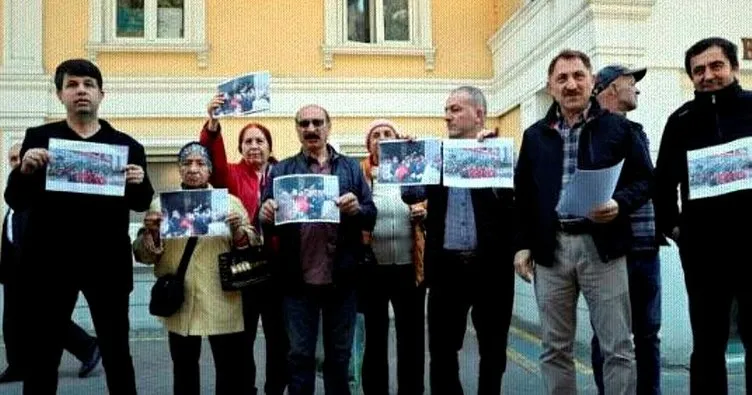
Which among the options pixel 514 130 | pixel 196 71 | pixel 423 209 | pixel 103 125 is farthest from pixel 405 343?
pixel 196 71

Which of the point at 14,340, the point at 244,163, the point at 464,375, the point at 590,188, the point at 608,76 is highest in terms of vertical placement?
the point at 608,76

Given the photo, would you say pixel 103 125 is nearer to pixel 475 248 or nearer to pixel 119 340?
pixel 119 340

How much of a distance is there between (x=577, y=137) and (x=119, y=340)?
2.38 metres

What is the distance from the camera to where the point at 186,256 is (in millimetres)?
4391

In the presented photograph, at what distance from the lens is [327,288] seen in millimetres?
4309

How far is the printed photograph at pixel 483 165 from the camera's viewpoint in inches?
165

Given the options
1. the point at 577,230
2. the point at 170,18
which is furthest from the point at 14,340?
the point at 170,18

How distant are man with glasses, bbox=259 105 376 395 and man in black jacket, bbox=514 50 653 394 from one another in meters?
0.98

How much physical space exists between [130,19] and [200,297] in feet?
23.0

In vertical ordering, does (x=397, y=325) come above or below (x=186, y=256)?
below

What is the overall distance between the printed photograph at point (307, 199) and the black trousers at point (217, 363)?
755 mm

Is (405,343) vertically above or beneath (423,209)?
beneath

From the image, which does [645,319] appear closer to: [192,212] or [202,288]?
[202,288]

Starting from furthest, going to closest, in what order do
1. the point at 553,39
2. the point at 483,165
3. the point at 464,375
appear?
the point at 553,39 → the point at 464,375 → the point at 483,165
